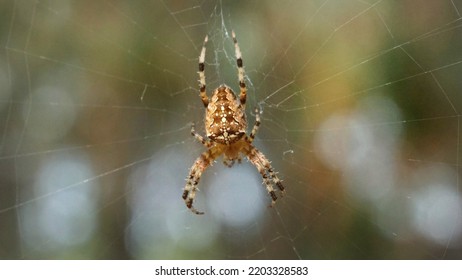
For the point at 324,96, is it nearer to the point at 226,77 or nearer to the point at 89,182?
the point at 226,77

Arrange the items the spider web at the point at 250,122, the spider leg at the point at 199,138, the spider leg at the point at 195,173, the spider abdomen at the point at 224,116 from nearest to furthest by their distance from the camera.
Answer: the spider abdomen at the point at 224,116 → the spider leg at the point at 199,138 → the spider leg at the point at 195,173 → the spider web at the point at 250,122

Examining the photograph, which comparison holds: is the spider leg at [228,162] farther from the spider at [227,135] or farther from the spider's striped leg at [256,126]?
the spider's striped leg at [256,126]

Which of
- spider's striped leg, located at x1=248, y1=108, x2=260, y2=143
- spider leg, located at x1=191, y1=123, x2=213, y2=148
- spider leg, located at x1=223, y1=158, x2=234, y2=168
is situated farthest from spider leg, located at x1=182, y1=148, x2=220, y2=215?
spider's striped leg, located at x1=248, y1=108, x2=260, y2=143

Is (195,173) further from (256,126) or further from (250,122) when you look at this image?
(250,122)

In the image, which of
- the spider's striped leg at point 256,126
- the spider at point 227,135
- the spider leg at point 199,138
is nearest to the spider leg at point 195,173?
the spider at point 227,135

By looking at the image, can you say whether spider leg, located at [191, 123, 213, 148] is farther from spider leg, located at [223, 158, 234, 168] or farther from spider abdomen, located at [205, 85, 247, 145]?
spider leg, located at [223, 158, 234, 168]
